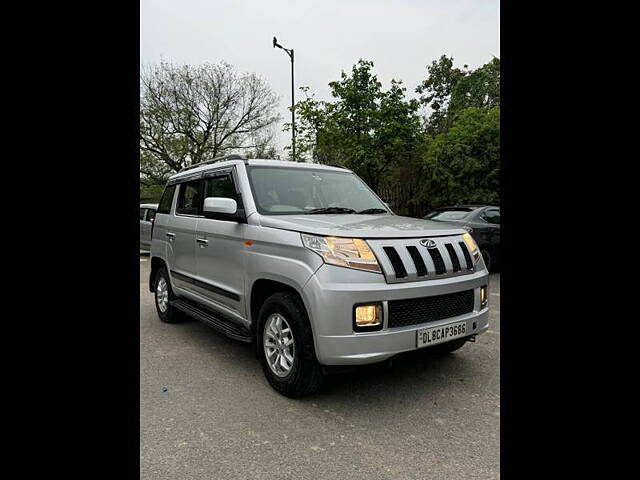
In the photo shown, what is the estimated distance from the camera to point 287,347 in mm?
3498

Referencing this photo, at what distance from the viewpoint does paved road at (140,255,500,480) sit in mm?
2578

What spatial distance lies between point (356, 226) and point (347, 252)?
0.38m

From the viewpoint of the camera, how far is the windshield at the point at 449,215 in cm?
953

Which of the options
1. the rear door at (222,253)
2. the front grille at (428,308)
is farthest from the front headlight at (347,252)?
the rear door at (222,253)

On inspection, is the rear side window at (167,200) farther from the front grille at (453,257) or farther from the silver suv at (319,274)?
the front grille at (453,257)

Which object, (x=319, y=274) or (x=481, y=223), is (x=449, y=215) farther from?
(x=319, y=274)

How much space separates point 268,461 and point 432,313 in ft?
5.12

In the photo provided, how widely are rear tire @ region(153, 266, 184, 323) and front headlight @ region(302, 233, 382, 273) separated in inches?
127

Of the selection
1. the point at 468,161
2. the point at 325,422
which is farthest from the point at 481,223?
the point at 325,422

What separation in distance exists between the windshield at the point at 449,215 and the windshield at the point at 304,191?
5013mm
